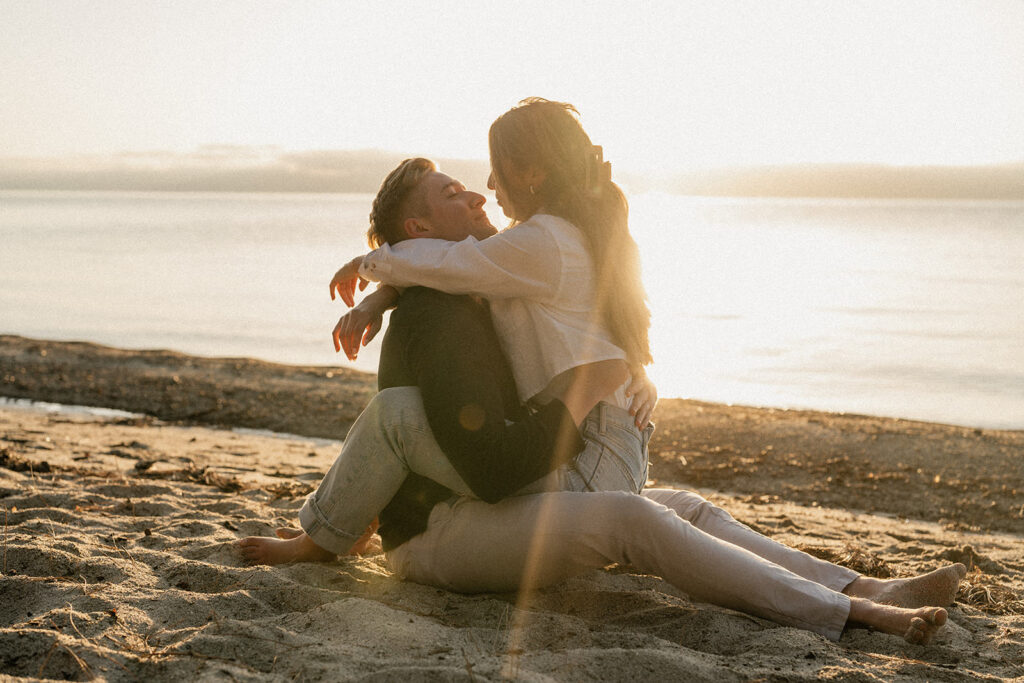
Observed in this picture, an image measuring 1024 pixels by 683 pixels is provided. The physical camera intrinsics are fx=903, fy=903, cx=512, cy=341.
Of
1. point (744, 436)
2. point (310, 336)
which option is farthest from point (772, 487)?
point (310, 336)

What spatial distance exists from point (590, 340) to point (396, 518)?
3.19ft

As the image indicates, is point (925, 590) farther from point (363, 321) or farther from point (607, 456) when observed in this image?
point (363, 321)

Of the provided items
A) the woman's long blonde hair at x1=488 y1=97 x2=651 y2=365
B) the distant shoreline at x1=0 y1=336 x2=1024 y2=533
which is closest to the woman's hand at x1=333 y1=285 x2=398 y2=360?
the woman's long blonde hair at x1=488 y1=97 x2=651 y2=365

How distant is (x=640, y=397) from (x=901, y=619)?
3.67 ft

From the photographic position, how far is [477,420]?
9.47 feet

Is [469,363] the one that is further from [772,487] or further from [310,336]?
[310,336]

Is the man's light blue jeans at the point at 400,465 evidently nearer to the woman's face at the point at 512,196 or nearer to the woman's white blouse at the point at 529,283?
the woman's white blouse at the point at 529,283

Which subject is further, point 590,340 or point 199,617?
point 590,340

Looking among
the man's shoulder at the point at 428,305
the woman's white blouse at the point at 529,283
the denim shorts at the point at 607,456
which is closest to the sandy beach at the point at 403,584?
the denim shorts at the point at 607,456

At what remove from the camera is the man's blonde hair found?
3.49 metres

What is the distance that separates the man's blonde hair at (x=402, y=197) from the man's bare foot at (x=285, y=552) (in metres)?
1.22

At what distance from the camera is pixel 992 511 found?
616cm

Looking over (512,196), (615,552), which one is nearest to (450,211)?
(512,196)

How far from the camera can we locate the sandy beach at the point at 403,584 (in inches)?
99.5
